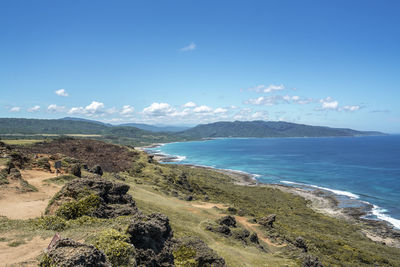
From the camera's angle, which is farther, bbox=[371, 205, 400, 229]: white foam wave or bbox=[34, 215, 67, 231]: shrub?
bbox=[371, 205, 400, 229]: white foam wave

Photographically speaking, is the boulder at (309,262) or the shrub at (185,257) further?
the boulder at (309,262)

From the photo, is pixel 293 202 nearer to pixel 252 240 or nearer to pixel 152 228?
pixel 252 240

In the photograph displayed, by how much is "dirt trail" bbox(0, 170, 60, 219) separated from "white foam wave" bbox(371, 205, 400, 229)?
225 ft

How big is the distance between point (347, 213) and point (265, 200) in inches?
838

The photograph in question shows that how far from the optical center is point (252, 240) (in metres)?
25.8

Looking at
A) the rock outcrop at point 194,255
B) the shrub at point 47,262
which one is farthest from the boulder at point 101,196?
the shrub at point 47,262

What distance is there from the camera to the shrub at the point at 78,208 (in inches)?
617

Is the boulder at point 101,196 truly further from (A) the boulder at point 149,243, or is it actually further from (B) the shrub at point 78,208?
(A) the boulder at point 149,243

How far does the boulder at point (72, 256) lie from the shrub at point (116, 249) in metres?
0.95

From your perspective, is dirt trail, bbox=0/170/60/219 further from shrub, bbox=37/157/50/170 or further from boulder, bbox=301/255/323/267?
boulder, bbox=301/255/323/267

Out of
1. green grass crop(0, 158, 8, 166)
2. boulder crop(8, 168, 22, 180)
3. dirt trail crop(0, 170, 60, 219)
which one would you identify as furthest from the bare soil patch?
dirt trail crop(0, 170, 60, 219)

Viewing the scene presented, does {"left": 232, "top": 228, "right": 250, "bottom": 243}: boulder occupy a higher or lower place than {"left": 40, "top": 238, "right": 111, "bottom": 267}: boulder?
lower

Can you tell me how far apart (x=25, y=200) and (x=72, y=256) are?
18690 millimetres

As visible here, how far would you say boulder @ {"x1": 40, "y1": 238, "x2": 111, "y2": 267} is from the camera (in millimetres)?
7688
